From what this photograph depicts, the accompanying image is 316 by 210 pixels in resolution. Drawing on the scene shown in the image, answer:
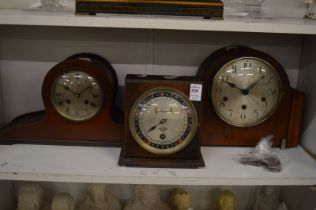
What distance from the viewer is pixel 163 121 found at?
969 mm

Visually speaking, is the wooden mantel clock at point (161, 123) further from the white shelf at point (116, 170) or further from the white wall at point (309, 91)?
the white wall at point (309, 91)

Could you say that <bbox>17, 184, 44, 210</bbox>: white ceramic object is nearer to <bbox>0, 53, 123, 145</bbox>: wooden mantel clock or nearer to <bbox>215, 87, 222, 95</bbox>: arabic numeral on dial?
<bbox>0, 53, 123, 145</bbox>: wooden mantel clock

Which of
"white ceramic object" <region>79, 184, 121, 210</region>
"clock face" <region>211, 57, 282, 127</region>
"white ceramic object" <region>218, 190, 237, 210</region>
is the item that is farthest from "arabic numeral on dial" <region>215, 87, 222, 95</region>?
"white ceramic object" <region>79, 184, 121, 210</region>

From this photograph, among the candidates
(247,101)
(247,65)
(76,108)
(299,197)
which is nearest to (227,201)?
(299,197)

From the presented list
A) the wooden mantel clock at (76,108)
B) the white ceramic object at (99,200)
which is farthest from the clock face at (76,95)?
the white ceramic object at (99,200)

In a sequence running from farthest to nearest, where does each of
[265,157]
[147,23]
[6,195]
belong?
[6,195]
[265,157]
[147,23]

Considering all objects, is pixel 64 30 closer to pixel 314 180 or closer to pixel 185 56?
pixel 185 56

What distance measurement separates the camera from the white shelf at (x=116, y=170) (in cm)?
93

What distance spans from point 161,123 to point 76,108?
0.86ft

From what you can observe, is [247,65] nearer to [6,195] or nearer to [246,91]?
[246,91]

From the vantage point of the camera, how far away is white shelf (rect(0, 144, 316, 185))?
0.93 metres

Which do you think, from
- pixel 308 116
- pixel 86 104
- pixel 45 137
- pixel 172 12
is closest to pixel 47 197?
pixel 45 137

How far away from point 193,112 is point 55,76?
1.32 ft

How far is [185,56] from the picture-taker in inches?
45.9
